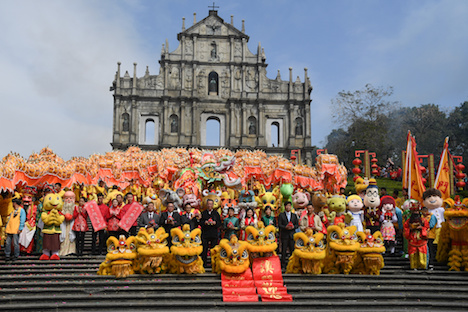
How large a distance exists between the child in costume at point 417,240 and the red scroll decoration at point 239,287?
3.67 meters

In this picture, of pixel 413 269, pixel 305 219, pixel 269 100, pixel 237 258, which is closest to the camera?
pixel 237 258

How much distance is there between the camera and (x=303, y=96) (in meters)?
38.0

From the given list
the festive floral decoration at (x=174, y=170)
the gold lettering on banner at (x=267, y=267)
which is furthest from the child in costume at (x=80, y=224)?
the gold lettering on banner at (x=267, y=267)

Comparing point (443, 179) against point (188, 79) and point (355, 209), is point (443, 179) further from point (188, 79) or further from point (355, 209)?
point (188, 79)

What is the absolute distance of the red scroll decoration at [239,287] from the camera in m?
7.49

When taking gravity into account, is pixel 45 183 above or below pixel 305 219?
above

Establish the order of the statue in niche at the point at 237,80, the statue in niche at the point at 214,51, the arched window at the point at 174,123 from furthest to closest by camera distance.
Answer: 1. the statue in niche at the point at 214,51
2. the statue in niche at the point at 237,80
3. the arched window at the point at 174,123

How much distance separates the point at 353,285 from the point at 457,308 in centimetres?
180

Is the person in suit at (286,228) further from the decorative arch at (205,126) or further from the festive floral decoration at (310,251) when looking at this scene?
the decorative arch at (205,126)

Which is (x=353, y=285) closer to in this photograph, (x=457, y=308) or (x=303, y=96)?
(x=457, y=308)

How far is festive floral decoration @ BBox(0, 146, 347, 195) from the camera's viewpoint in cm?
1185

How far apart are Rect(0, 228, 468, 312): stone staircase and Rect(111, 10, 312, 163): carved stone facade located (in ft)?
91.3

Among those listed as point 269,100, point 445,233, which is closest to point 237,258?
point 445,233

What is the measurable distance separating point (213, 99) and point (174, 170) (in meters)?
22.0
